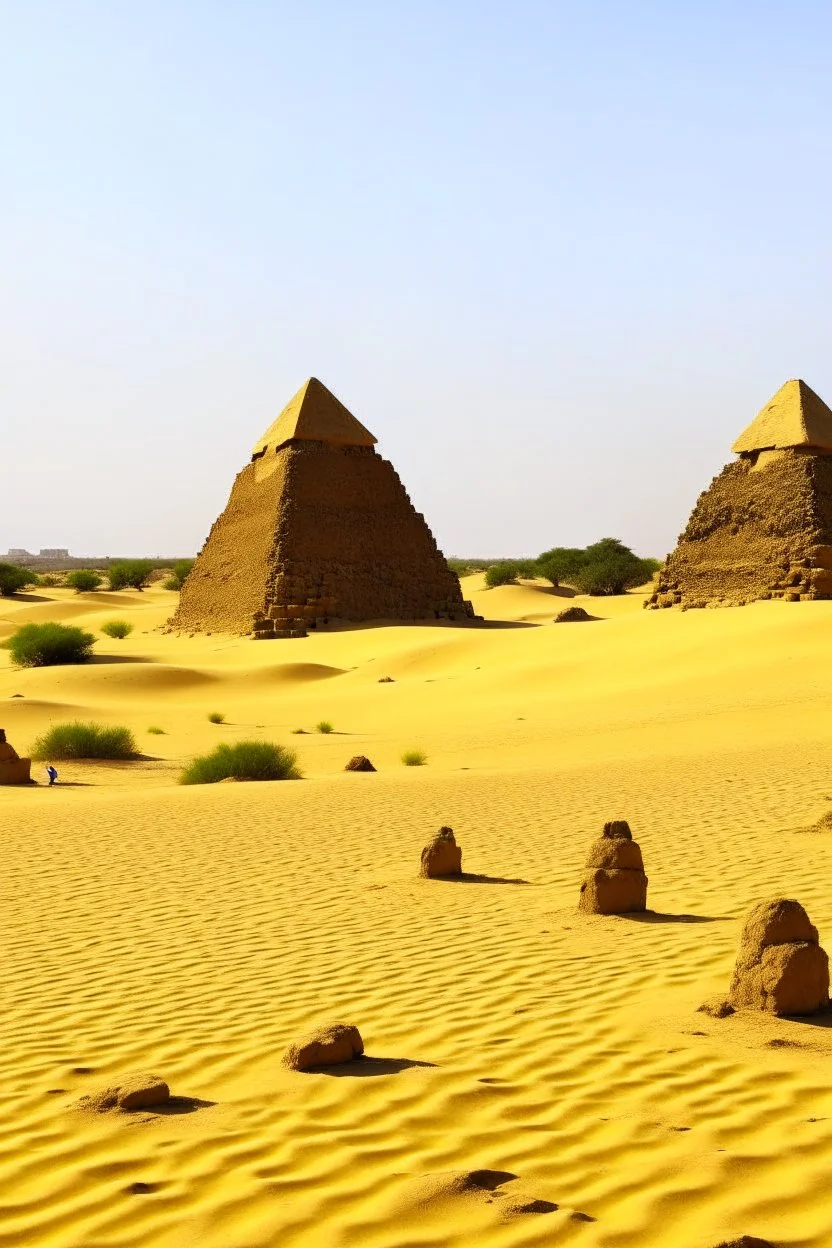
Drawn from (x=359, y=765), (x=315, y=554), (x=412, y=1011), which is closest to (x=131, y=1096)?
(x=412, y=1011)

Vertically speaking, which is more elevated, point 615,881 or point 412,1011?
point 615,881

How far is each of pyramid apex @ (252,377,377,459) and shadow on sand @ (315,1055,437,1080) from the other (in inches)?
1559

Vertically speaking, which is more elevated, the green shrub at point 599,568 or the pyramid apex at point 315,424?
the pyramid apex at point 315,424

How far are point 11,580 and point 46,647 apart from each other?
121 ft

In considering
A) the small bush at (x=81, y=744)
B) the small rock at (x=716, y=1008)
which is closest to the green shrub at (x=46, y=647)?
the small bush at (x=81, y=744)

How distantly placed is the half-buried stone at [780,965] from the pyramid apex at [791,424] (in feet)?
115

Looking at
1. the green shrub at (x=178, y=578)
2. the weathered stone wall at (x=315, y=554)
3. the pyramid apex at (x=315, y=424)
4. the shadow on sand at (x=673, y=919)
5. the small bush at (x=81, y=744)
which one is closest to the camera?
the shadow on sand at (x=673, y=919)

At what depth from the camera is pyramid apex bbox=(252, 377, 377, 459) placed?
44625mm

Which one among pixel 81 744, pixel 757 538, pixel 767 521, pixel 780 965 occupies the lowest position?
pixel 81 744

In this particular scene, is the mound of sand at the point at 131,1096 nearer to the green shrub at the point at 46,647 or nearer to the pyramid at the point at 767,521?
the green shrub at the point at 46,647

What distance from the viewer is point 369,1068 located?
217 inches

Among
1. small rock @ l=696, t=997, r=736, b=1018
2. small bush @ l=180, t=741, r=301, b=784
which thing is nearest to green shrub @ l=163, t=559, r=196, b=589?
small bush @ l=180, t=741, r=301, b=784

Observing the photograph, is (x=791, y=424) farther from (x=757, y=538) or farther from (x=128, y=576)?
(x=128, y=576)

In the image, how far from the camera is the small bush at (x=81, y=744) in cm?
2091
